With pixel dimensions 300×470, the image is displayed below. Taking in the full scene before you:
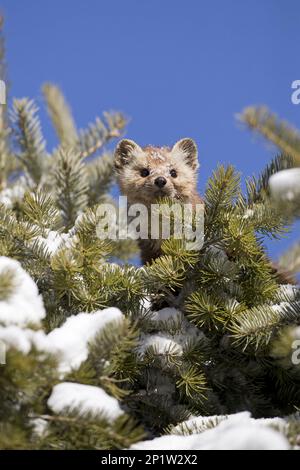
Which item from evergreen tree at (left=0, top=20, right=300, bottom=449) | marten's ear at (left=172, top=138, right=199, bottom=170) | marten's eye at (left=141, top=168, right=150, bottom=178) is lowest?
evergreen tree at (left=0, top=20, right=300, bottom=449)

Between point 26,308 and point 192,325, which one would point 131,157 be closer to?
point 192,325

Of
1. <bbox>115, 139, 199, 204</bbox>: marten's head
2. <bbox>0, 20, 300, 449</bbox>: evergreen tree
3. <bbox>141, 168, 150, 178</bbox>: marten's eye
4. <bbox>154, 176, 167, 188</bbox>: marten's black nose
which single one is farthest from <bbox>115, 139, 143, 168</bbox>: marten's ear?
<bbox>0, 20, 300, 449</bbox>: evergreen tree

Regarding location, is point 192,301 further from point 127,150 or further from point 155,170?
point 127,150

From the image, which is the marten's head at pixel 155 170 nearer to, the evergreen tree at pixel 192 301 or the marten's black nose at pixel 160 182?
the marten's black nose at pixel 160 182

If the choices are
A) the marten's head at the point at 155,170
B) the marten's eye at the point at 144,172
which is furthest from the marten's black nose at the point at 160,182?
the marten's eye at the point at 144,172

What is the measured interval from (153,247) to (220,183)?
178cm

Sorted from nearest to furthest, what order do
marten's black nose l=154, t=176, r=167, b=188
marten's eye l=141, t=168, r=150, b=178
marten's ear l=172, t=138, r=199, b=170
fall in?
marten's black nose l=154, t=176, r=167, b=188
marten's eye l=141, t=168, r=150, b=178
marten's ear l=172, t=138, r=199, b=170

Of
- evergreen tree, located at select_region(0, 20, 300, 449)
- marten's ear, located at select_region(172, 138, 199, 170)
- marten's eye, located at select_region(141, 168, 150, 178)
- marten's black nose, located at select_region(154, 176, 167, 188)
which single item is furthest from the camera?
marten's ear, located at select_region(172, 138, 199, 170)

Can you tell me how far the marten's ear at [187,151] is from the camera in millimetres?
6414

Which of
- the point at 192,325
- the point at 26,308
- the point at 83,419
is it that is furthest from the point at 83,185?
the point at 83,419

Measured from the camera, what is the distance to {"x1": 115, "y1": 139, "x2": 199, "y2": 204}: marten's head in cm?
589

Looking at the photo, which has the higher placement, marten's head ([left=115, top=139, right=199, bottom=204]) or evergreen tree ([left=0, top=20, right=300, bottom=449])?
marten's head ([left=115, top=139, right=199, bottom=204])

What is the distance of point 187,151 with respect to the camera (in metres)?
6.46

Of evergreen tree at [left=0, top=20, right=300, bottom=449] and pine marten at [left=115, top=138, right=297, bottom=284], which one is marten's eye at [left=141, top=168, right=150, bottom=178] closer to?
pine marten at [left=115, top=138, right=297, bottom=284]
